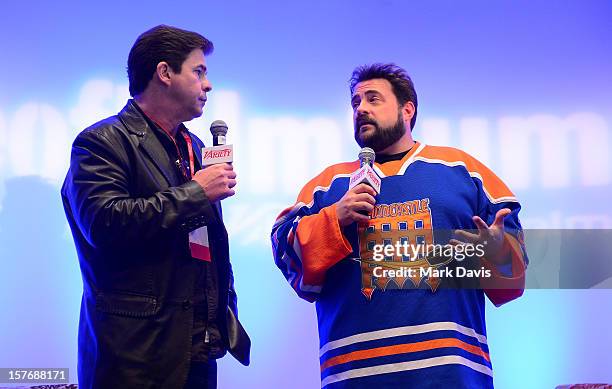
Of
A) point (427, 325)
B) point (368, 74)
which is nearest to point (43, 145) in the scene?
point (368, 74)

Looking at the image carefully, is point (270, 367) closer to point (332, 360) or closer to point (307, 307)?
point (307, 307)

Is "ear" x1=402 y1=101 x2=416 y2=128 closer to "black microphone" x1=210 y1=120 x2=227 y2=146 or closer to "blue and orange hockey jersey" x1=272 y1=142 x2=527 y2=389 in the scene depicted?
"blue and orange hockey jersey" x1=272 y1=142 x2=527 y2=389

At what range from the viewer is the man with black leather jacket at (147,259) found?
1.80 m

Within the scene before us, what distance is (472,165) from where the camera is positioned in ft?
8.14

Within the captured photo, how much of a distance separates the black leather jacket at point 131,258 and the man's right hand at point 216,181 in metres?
0.02

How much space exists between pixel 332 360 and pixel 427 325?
12.8 inches

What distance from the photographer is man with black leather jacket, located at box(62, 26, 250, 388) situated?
1.80 m

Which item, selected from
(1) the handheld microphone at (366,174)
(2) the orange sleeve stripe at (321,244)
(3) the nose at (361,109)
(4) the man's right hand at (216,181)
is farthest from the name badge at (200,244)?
(3) the nose at (361,109)

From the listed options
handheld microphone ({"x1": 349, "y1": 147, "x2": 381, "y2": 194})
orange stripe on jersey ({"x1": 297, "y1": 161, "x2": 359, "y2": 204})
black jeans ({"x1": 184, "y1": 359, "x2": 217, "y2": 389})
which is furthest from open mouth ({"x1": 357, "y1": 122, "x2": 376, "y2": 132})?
black jeans ({"x1": 184, "y1": 359, "x2": 217, "y2": 389})

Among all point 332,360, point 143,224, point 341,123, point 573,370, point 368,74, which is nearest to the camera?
point 143,224

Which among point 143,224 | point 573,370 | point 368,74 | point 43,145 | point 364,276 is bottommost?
point 573,370

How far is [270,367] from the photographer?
293cm

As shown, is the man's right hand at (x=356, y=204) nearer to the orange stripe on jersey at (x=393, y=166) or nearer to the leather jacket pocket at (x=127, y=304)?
the orange stripe on jersey at (x=393, y=166)

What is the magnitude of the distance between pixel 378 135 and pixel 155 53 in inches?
32.7
